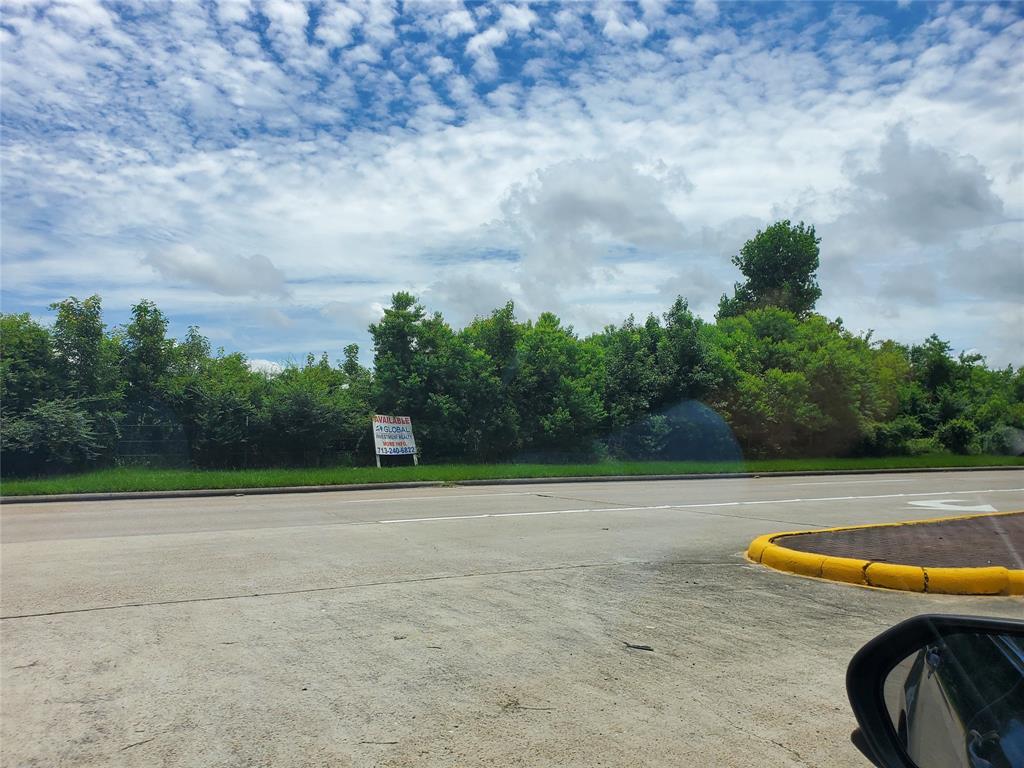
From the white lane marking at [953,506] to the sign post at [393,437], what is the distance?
49.8ft

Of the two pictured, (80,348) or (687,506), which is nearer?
(687,506)

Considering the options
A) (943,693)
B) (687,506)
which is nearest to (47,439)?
(687,506)

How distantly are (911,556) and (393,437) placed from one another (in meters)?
18.9

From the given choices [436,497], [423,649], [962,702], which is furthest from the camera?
[436,497]

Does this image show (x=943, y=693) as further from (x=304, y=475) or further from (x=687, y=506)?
(x=304, y=475)

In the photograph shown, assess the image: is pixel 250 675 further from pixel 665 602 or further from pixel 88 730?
pixel 665 602

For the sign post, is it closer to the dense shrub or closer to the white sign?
the white sign

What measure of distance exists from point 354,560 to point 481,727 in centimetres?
483

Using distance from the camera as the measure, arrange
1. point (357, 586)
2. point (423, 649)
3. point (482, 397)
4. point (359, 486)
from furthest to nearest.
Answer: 1. point (482, 397)
2. point (359, 486)
3. point (357, 586)
4. point (423, 649)

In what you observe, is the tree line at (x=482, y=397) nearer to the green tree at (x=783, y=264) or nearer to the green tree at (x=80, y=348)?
the green tree at (x=80, y=348)

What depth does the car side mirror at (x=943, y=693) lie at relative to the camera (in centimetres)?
179

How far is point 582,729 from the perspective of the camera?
12.8 feet

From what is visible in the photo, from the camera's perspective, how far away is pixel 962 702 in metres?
1.92

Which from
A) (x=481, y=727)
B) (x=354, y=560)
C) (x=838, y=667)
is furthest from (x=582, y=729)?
(x=354, y=560)
